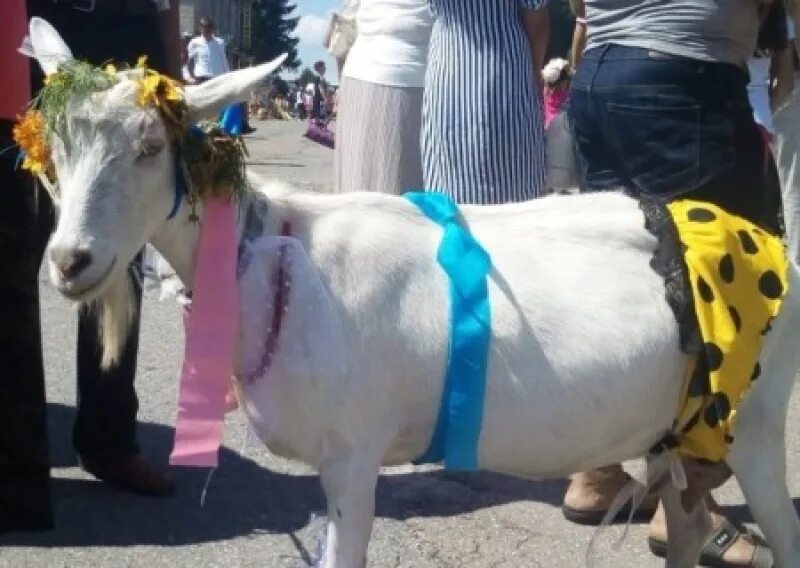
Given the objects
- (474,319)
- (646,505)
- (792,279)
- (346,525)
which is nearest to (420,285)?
(474,319)

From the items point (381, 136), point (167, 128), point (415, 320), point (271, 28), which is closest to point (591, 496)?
point (381, 136)

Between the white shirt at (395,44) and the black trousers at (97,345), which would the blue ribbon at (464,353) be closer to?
the black trousers at (97,345)

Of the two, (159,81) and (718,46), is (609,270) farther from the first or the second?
(159,81)

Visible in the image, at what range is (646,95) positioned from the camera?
364cm

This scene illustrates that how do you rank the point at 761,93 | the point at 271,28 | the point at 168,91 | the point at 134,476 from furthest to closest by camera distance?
the point at 271,28 → the point at 761,93 → the point at 134,476 → the point at 168,91

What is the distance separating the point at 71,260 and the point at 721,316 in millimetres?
1501

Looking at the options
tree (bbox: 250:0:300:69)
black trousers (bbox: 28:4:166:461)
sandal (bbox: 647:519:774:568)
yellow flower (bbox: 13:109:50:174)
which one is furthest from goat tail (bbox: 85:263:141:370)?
tree (bbox: 250:0:300:69)

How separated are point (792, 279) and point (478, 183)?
136 cm

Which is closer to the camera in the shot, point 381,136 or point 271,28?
point 381,136

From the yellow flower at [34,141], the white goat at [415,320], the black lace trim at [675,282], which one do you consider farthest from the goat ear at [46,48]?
the black lace trim at [675,282]

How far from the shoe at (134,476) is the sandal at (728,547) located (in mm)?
1821

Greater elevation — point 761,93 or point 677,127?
point 677,127

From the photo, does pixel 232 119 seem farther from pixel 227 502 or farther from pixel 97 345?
pixel 227 502

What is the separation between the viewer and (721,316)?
3102 millimetres
